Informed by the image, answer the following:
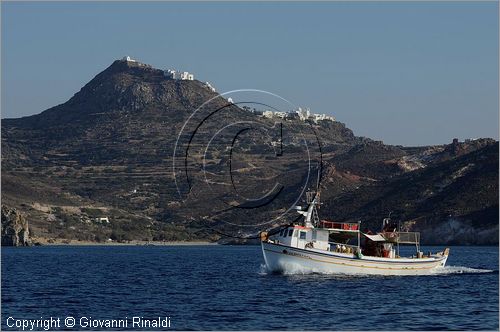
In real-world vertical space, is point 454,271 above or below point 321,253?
below

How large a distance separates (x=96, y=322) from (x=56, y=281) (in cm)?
4290

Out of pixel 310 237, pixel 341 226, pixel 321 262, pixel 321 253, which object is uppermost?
pixel 341 226

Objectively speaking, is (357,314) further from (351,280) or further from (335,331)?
(351,280)

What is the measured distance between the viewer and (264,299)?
9088cm

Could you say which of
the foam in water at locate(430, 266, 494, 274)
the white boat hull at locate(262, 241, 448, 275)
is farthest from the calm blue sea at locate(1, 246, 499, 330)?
the white boat hull at locate(262, 241, 448, 275)

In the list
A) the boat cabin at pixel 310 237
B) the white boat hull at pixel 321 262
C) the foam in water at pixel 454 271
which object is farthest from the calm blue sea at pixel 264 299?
the boat cabin at pixel 310 237

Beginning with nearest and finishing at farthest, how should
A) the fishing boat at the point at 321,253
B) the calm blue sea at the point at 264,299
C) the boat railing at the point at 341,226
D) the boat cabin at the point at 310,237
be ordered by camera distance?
the calm blue sea at the point at 264,299 < the fishing boat at the point at 321,253 < the boat cabin at the point at 310,237 < the boat railing at the point at 341,226

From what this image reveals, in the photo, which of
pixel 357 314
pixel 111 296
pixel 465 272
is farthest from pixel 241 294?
pixel 465 272

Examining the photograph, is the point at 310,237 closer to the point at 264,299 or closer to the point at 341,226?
the point at 341,226

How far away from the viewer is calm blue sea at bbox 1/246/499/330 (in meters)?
76.5

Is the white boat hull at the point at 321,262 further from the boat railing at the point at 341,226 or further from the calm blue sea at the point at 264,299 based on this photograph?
the boat railing at the point at 341,226

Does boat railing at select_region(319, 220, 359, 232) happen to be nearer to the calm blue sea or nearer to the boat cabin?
the boat cabin

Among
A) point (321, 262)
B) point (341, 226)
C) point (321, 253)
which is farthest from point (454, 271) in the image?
point (321, 253)

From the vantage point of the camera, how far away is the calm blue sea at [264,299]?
7650 centimetres
